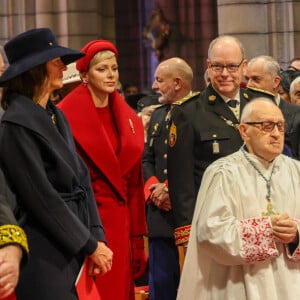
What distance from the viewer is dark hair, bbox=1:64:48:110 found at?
512cm

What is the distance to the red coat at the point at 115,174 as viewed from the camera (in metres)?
6.19

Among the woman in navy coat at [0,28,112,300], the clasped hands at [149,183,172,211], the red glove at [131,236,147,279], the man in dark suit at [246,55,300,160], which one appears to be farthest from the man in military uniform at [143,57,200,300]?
the woman in navy coat at [0,28,112,300]

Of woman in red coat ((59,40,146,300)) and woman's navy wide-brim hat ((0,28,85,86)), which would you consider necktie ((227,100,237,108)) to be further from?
woman's navy wide-brim hat ((0,28,85,86))

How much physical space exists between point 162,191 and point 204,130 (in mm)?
737

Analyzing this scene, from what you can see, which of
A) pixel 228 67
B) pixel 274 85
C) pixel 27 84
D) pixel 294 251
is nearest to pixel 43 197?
pixel 27 84

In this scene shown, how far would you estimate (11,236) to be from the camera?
14.5ft

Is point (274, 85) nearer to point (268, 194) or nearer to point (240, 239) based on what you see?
point (268, 194)

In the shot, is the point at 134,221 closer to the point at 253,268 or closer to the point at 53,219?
the point at 253,268

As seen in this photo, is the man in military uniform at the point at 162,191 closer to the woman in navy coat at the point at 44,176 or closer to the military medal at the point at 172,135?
the military medal at the point at 172,135

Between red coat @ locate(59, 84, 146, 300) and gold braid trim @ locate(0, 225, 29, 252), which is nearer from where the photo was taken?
gold braid trim @ locate(0, 225, 29, 252)

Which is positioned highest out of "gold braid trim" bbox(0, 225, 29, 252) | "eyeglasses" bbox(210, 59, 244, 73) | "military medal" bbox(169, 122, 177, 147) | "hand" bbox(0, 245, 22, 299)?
"eyeglasses" bbox(210, 59, 244, 73)

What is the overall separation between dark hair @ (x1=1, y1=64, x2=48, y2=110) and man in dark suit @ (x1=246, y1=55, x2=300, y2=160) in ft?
9.83

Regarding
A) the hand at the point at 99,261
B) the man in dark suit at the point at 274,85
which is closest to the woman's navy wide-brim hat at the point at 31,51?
the hand at the point at 99,261

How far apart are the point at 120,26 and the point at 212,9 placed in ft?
4.60
